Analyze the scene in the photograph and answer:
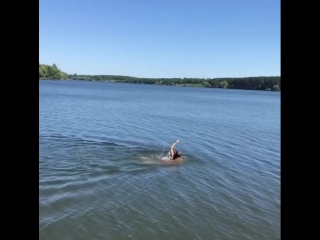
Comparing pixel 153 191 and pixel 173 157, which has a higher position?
pixel 173 157

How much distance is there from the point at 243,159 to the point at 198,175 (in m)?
5.20

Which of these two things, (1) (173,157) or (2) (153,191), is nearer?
(2) (153,191)

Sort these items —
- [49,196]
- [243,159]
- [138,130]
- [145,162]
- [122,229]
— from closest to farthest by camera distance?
[122,229] < [49,196] < [145,162] < [243,159] < [138,130]

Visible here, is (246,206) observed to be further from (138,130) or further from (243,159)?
(138,130)

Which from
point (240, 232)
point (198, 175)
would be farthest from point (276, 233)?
point (198, 175)

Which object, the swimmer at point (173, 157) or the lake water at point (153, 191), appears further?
the swimmer at point (173, 157)

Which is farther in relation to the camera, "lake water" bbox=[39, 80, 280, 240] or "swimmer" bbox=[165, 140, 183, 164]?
"swimmer" bbox=[165, 140, 183, 164]
